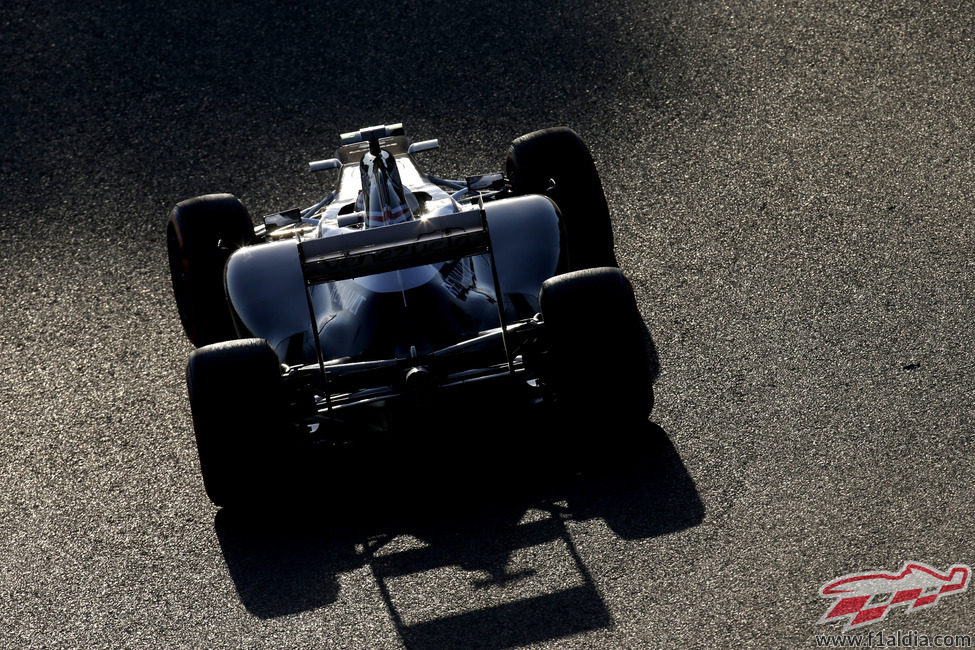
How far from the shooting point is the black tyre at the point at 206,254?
7594mm

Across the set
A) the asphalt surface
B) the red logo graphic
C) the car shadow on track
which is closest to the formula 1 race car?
the car shadow on track

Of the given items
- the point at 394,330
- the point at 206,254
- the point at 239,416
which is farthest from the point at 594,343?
the point at 206,254

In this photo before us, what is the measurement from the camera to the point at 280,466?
5.93 metres

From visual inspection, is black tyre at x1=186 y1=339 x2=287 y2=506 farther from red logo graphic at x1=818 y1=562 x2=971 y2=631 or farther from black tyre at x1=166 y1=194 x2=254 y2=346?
red logo graphic at x1=818 y1=562 x2=971 y2=631

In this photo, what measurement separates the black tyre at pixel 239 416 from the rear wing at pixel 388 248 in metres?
0.46

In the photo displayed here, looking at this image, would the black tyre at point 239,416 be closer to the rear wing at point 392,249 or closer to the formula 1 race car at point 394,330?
the formula 1 race car at point 394,330

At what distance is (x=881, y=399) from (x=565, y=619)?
7.23 feet

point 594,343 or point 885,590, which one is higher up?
point 594,343

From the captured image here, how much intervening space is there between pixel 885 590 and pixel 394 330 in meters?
2.51

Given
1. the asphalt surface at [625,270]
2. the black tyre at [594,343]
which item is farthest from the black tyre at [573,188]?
the black tyre at [594,343]

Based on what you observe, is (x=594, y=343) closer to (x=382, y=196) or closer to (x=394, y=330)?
(x=394, y=330)

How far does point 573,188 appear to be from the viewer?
784 cm

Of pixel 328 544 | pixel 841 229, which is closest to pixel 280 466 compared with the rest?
pixel 328 544

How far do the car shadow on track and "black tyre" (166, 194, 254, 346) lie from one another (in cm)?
155
